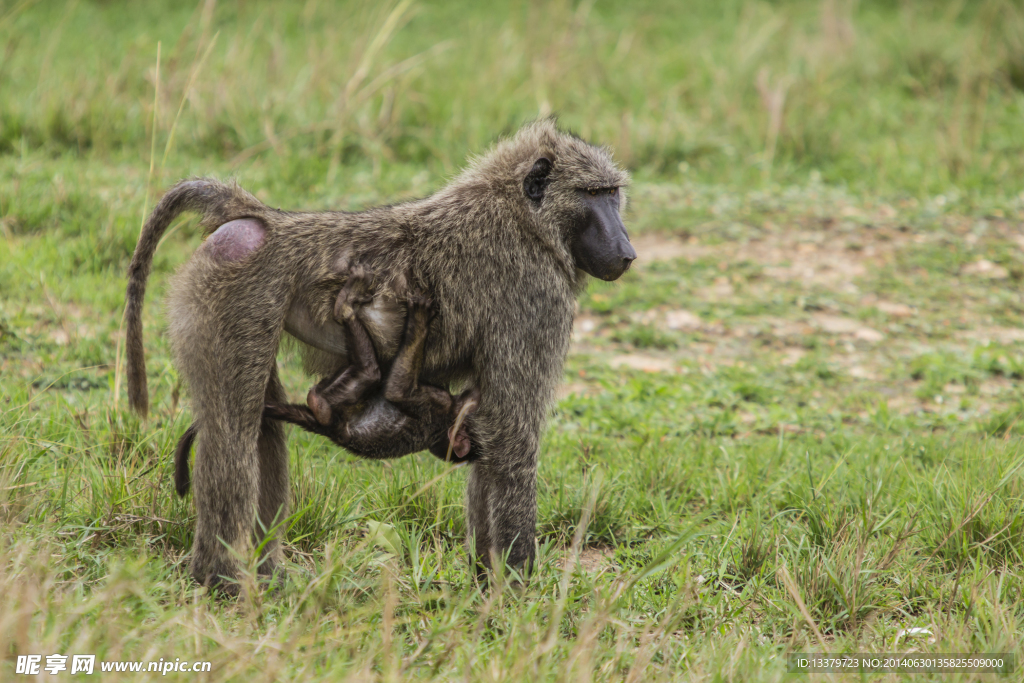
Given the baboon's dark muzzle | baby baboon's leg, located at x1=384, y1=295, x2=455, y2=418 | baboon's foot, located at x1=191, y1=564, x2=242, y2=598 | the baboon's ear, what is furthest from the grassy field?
the baboon's ear

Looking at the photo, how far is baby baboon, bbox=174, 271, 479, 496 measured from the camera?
9.08 feet

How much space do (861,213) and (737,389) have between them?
2.60 meters

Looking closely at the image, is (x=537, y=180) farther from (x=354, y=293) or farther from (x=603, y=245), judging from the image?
(x=354, y=293)

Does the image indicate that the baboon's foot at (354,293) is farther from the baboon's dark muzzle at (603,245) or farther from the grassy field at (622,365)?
the baboon's dark muzzle at (603,245)

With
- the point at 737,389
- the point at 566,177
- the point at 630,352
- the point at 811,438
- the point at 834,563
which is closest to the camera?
the point at 834,563

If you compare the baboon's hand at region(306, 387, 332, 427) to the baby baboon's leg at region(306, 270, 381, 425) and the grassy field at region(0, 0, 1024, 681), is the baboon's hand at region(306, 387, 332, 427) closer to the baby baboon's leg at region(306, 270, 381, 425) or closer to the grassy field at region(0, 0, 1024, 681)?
the baby baboon's leg at region(306, 270, 381, 425)

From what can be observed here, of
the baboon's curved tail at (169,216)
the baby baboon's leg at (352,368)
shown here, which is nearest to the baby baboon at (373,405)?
the baby baboon's leg at (352,368)

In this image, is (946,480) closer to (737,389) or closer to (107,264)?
(737,389)

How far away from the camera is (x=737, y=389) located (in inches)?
186

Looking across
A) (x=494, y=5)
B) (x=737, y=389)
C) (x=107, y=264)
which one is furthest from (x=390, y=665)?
(x=494, y=5)

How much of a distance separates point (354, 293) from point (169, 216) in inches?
24.7

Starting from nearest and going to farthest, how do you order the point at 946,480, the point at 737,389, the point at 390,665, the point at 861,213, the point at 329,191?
1. the point at 390,665
2. the point at 946,480
3. the point at 737,389
4. the point at 329,191
5. the point at 861,213

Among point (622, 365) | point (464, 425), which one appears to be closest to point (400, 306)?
point (464, 425)

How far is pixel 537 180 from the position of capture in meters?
3.19
